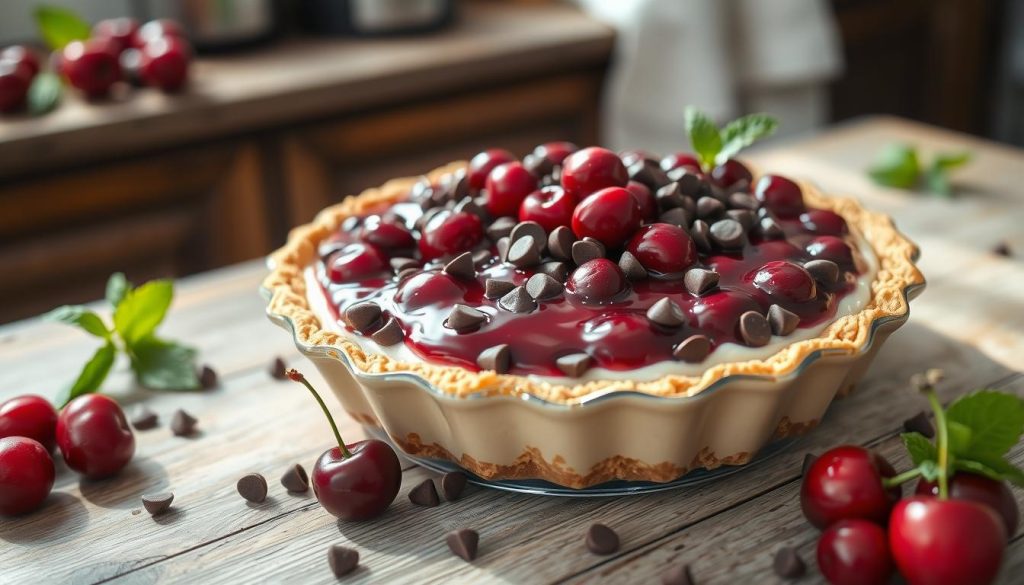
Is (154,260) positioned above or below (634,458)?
below

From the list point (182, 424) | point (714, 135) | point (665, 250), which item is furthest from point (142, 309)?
point (714, 135)

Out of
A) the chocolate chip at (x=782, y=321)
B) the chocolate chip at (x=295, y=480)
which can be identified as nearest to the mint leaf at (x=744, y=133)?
the chocolate chip at (x=782, y=321)

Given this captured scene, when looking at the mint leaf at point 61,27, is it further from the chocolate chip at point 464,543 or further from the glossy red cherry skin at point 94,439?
the chocolate chip at point 464,543

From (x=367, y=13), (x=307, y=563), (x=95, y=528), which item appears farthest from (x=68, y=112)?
(x=307, y=563)

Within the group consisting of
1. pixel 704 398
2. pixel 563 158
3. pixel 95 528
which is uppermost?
pixel 563 158

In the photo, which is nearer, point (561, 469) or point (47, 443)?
point (561, 469)

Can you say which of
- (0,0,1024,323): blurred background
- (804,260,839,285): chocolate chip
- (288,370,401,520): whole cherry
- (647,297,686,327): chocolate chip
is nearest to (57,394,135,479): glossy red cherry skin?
(288,370,401,520): whole cherry

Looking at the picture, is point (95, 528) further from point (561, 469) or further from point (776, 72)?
point (776, 72)

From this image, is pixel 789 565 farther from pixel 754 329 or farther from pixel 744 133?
pixel 744 133
